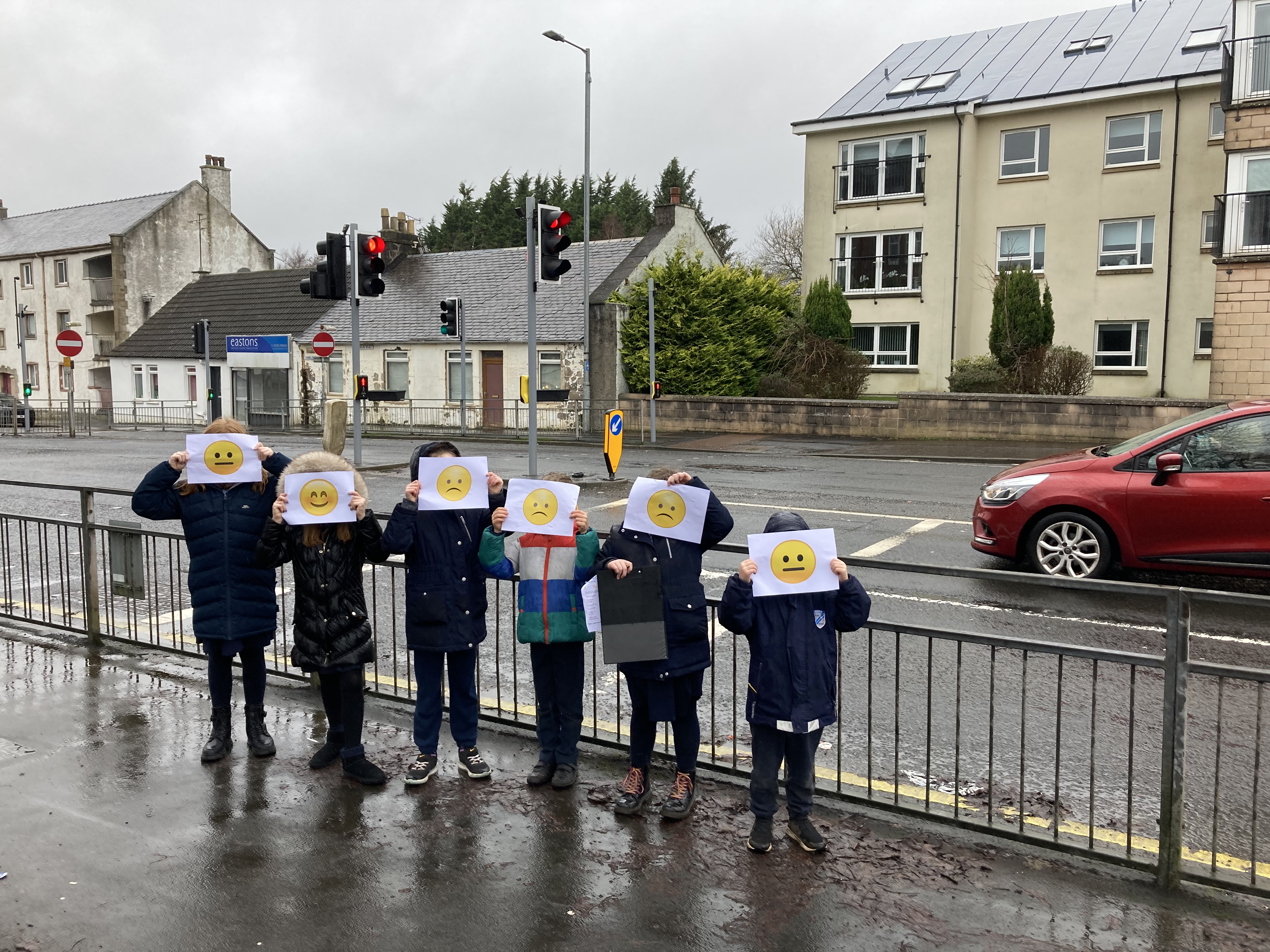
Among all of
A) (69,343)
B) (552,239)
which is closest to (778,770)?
(552,239)

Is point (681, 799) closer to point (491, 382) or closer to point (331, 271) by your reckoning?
point (331, 271)

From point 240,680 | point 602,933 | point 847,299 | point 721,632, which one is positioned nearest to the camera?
point 602,933

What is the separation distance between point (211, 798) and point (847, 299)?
34.0 m

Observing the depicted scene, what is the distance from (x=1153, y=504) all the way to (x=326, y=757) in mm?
7430

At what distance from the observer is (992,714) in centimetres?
444

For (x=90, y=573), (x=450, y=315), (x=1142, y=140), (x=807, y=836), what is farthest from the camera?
(x=1142, y=140)

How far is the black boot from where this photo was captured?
18.1ft

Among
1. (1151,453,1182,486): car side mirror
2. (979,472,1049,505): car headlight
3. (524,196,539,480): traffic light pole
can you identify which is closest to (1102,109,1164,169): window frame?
(524,196,539,480): traffic light pole

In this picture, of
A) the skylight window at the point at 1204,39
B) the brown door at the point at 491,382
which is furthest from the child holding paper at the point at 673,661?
the skylight window at the point at 1204,39

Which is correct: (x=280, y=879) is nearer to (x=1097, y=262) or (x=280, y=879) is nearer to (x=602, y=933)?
(x=602, y=933)

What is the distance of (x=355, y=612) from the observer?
17.2 ft

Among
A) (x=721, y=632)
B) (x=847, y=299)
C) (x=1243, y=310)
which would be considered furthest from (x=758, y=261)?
(x=721, y=632)

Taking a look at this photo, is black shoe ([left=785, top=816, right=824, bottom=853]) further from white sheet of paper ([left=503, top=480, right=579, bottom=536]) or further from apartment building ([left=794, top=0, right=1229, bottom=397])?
apartment building ([left=794, top=0, right=1229, bottom=397])

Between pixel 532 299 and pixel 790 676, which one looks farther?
pixel 532 299
